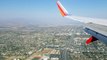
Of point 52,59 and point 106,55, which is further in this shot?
point 106,55

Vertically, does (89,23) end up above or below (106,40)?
above

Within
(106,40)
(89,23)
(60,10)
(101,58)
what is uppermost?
(60,10)

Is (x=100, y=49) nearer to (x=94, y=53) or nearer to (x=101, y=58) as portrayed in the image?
(x=94, y=53)

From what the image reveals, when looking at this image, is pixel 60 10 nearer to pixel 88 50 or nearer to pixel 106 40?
pixel 106 40

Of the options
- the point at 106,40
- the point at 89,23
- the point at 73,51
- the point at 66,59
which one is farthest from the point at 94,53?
the point at 106,40

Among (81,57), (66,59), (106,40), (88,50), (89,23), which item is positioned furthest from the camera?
(88,50)

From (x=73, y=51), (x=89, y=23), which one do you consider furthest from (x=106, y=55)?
(x=89, y=23)

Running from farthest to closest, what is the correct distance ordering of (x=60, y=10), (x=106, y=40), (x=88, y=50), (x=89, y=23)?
(x=88, y=50)
(x=60, y=10)
(x=89, y=23)
(x=106, y=40)

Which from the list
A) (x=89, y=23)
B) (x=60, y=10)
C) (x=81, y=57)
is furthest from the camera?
(x=81, y=57)

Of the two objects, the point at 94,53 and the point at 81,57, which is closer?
the point at 81,57
